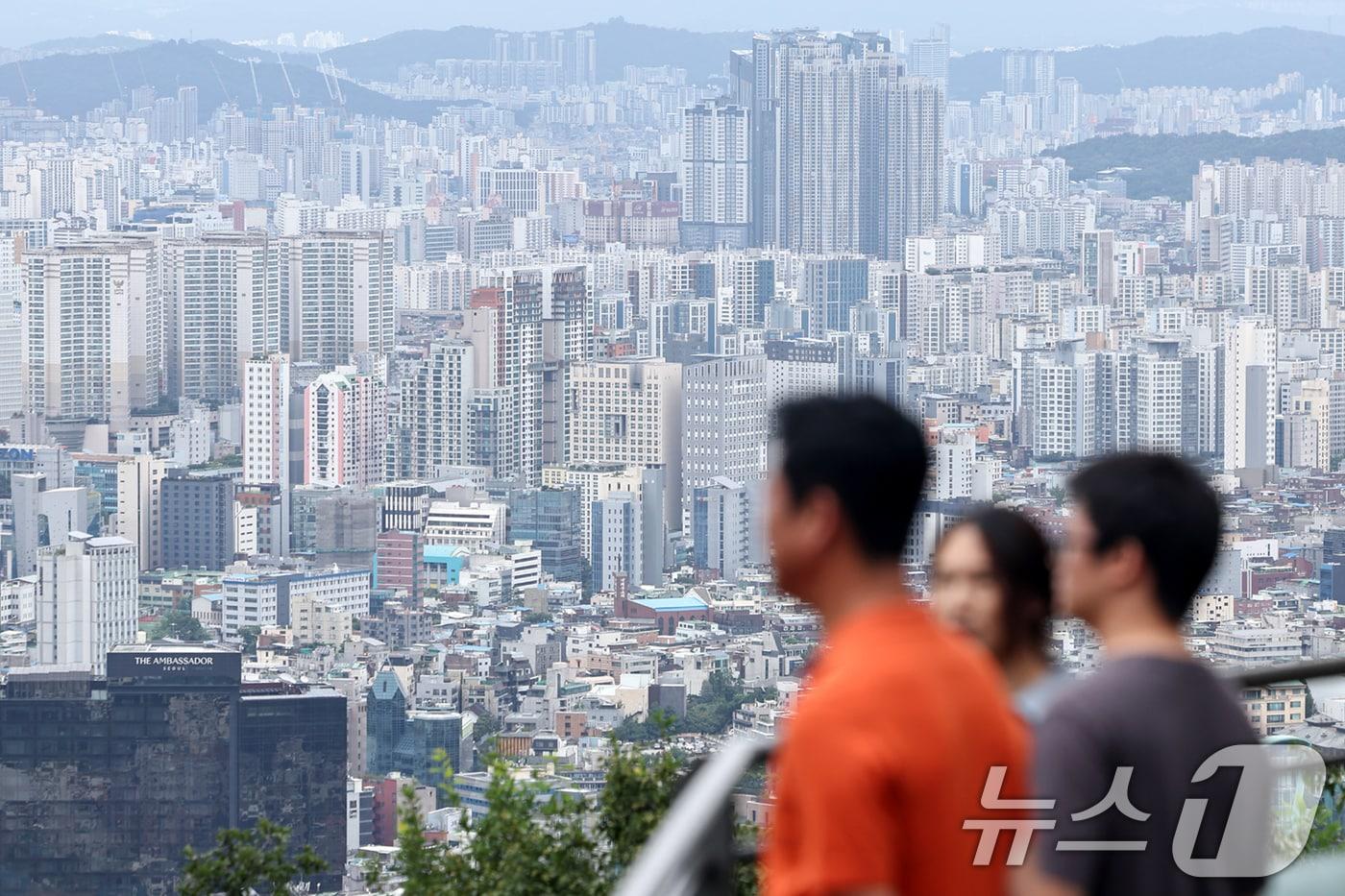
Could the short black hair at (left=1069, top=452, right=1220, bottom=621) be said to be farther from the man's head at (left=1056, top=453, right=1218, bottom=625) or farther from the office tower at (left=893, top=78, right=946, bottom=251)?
the office tower at (left=893, top=78, right=946, bottom=251)

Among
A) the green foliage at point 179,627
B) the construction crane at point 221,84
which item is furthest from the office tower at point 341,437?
the construction crane at point 221,84

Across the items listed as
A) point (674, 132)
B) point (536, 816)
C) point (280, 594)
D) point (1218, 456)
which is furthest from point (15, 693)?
point (674, 132)

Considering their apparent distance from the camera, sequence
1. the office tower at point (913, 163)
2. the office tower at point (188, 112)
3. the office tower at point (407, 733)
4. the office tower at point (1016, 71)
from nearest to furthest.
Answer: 1. the office tower at point (407, 733)
2. the office tower at point (913, 163)
3. the office tower at point (188, 112)
4. the office tower at point (1016, 71)

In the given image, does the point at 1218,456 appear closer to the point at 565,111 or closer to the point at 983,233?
the point at 983,233

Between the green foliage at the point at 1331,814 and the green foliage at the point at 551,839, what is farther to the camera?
the green foliage at the point at 551,839

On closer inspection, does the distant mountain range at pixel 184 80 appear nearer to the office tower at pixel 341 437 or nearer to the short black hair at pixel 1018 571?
the office tower at pixel 341 437

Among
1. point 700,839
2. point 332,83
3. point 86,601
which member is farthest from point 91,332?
point 700,839
